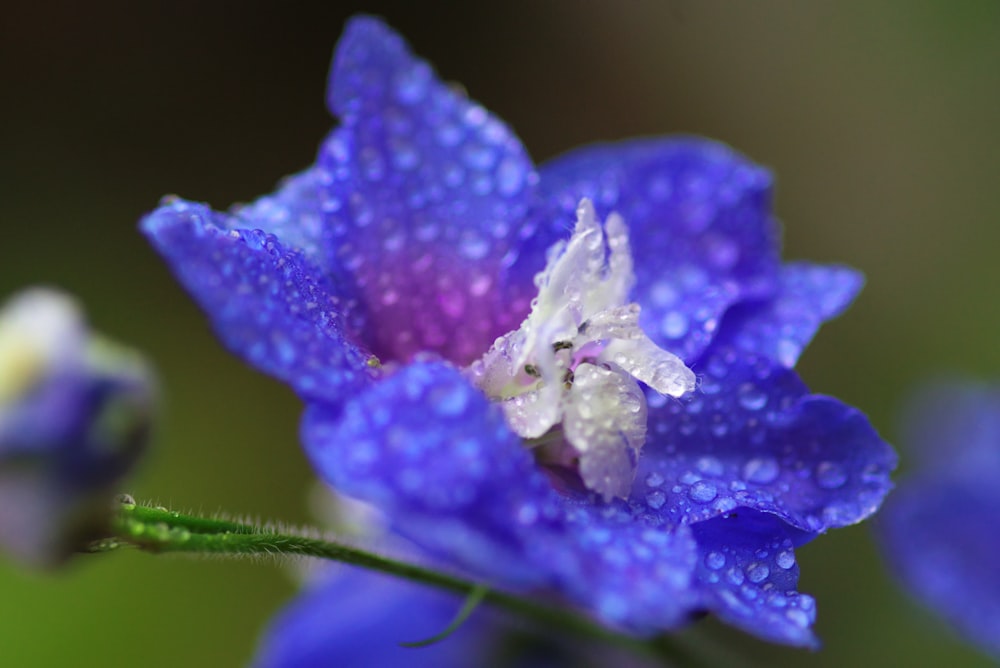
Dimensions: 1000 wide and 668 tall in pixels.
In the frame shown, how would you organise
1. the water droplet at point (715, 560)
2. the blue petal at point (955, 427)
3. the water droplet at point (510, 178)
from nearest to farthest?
the water droplet at point (715, 560) → the water droplet at point (510, 178) → the blue petal at point (955, 427)

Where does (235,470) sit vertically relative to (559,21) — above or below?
below

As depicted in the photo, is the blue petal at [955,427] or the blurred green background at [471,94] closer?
the blue petal at [955,427]

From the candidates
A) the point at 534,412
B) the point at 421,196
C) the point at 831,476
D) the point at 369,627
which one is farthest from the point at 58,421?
the point at 369,627

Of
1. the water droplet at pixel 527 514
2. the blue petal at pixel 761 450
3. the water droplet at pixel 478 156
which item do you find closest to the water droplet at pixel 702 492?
the blue petal at pixel 761 450

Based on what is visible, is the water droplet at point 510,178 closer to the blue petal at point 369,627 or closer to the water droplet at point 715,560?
the water droplet at point 715,560

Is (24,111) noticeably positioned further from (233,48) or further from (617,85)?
(617,85)

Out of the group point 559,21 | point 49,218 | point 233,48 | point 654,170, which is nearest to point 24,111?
point 49,218
